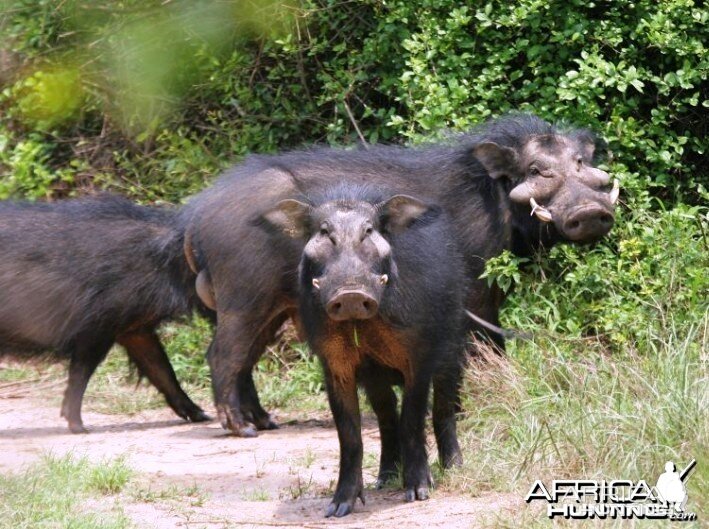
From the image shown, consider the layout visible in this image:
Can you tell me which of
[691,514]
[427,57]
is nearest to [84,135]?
[427,57]

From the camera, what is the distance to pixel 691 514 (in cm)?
461

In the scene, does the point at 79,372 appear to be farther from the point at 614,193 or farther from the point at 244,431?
the point at 614,193

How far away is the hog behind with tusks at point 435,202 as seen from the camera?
7703 mm

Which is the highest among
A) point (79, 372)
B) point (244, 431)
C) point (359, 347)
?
point (359, 347)

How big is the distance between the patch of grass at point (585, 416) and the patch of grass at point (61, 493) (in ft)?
5.17

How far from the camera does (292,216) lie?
6.14 metres

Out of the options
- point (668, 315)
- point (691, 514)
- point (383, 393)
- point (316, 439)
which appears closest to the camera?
point (691, 514)

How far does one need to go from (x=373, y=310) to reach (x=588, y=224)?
2.47m

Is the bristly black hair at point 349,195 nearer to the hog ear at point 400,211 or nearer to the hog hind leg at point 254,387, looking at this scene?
the hog ear at point 400,211

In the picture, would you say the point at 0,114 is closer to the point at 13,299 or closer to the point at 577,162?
the point at 13,299

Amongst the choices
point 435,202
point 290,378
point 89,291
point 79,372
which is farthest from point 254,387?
point 435,202

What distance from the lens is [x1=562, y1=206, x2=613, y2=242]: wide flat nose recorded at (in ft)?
24.8

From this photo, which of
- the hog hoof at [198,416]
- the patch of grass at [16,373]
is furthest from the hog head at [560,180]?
the patch of grass at [16,373]

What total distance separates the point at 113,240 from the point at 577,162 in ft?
10.1
